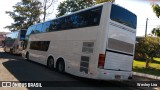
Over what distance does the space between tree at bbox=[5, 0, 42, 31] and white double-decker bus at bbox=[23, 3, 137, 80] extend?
41.4 metres

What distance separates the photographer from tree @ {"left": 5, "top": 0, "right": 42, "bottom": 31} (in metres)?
59.6

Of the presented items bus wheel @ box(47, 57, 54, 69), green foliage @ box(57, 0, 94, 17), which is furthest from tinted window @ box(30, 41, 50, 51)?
green foliage @ box(57, 0, 94, 17)

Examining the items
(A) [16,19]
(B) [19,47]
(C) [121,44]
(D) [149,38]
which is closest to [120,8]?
(C) [121,44]

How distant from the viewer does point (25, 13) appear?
64.1 m

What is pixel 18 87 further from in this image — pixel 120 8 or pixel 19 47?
pixel 19 47

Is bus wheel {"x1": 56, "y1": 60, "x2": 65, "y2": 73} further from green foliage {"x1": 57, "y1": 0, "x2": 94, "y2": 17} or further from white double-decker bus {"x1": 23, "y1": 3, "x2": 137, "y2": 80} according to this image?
green foliage {"x1": 57, "y1": 0, "x2": 94, "y2": 17}

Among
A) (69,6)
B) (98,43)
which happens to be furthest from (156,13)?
(69,6)

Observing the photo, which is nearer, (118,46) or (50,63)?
(118,46)

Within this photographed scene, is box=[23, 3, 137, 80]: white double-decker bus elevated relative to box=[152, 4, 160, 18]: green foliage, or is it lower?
lower

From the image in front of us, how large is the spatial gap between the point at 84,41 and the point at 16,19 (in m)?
59.8

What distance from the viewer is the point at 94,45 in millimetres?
12031

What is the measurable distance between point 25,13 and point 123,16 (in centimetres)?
5423

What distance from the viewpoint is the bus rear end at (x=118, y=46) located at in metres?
11.7

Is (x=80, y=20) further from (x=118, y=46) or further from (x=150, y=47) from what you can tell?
(x=150, y=47)
